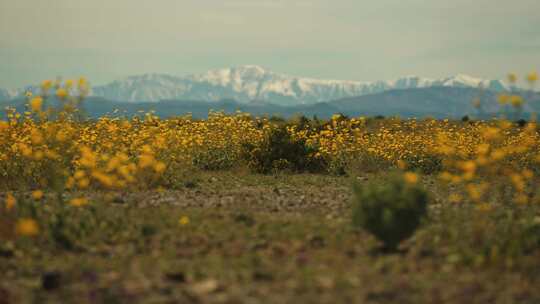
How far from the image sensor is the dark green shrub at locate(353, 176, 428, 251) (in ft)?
20.6

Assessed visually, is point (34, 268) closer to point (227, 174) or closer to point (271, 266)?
point (271, 266)

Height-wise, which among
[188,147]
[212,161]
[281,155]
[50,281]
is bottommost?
[50,281]

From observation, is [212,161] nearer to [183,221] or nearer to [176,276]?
[183,221]

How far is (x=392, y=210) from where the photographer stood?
6.26 metres

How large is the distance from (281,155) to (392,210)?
893cm

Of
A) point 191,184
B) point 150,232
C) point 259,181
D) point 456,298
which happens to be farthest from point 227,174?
point 456,298

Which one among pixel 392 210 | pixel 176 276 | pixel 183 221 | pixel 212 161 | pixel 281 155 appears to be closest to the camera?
pixel 176 276

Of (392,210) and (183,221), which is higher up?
(392,210)

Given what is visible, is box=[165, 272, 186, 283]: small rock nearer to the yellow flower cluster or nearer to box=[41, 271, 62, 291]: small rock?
box=[41, 271, 62, 291]: small rock

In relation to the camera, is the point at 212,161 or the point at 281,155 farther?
the point at 212,161

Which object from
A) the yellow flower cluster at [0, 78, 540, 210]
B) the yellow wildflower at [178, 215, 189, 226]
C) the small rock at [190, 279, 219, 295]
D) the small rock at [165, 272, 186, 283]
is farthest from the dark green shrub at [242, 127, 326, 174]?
the small rock at [190, 279, 219, 295]

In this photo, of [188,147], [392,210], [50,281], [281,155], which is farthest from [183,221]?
[281,155]

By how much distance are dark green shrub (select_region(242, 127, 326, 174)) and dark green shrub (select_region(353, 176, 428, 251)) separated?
8360 mm

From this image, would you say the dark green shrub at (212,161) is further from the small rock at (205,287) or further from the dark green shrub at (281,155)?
the small rock at (205,287)
